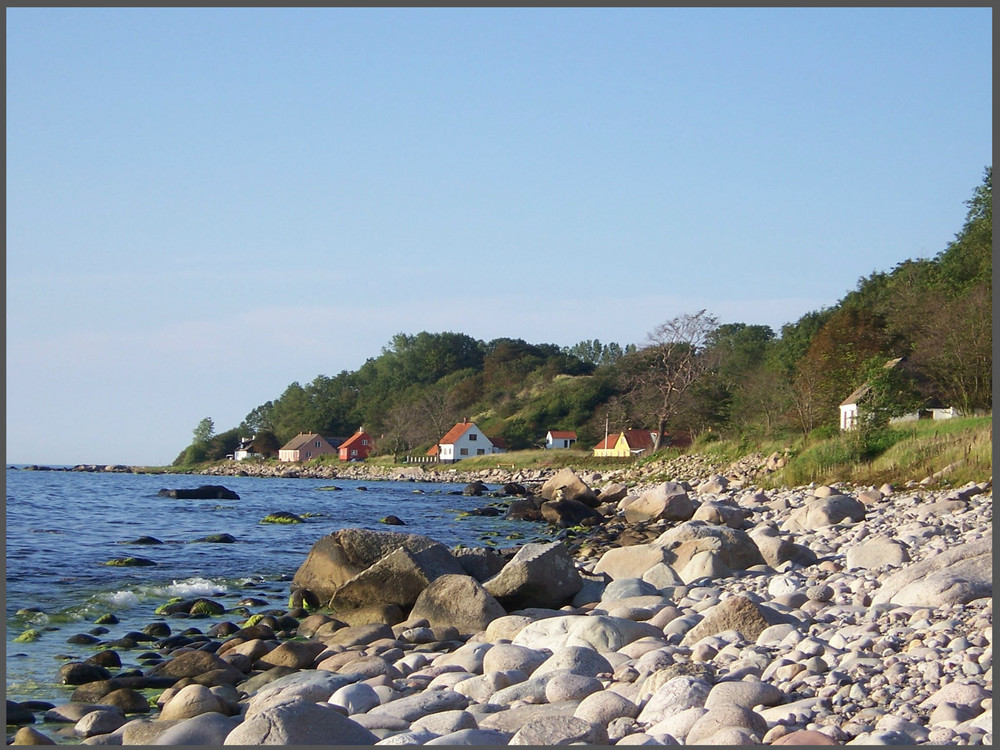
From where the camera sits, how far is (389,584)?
11.6 m

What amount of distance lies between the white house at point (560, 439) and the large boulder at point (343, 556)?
70841 mm

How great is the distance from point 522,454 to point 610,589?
2312 inches

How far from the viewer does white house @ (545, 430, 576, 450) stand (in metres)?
83.9

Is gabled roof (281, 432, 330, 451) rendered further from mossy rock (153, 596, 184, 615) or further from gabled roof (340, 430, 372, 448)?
mossy rock (153, 596, 184, 615)

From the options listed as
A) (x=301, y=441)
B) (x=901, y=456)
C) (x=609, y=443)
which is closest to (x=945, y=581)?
(x=901, y=456)

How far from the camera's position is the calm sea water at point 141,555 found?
37.5ft

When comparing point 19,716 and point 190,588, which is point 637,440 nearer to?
point 190,588

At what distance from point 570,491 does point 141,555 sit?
626 inches

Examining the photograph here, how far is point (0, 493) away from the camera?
6.96m

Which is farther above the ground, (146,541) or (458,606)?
(458,606)

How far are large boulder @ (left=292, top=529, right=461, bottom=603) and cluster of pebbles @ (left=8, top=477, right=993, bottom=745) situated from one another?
0.83 meters

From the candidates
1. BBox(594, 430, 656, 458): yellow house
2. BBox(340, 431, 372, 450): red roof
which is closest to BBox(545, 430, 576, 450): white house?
BBox(594, 430, 656, 458): yellow house

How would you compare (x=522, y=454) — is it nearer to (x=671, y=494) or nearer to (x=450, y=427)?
(x=450, y=427)

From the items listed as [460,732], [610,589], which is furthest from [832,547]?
[460,732]
